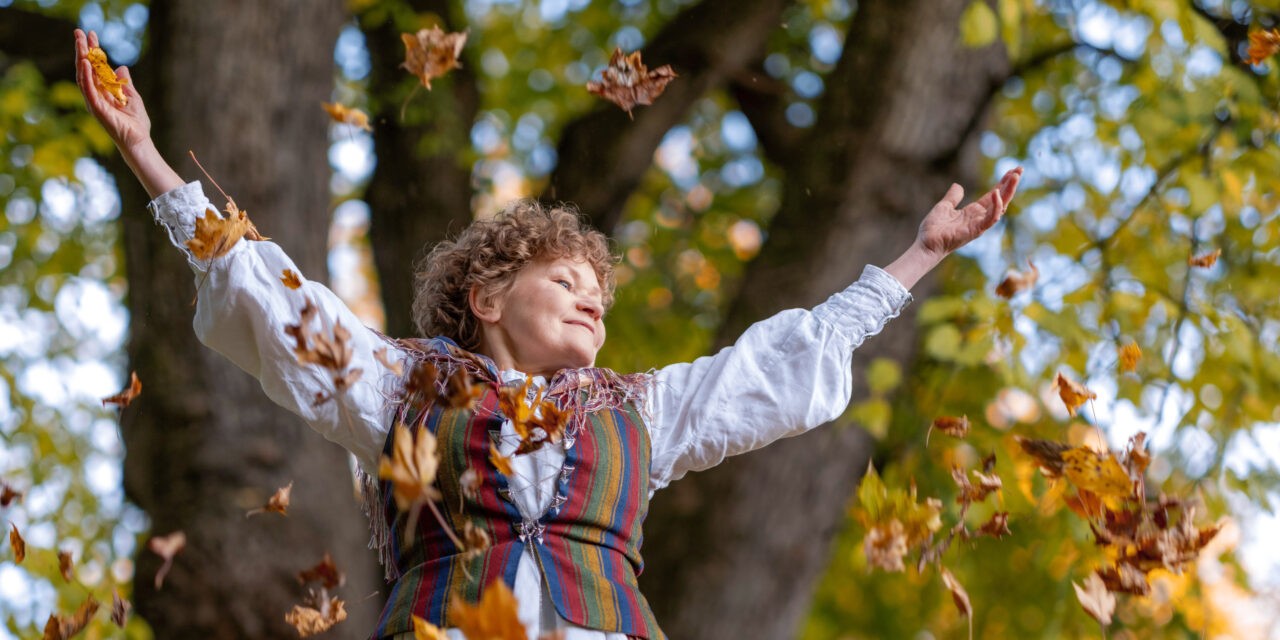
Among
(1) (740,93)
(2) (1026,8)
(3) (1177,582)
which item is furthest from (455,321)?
(3) (1177,582)

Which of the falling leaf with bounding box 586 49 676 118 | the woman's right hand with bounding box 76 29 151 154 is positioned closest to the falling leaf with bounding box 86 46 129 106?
the woman's right hand with bounding box 76 29 151 154

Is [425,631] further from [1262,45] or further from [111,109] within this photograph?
[1262,45]

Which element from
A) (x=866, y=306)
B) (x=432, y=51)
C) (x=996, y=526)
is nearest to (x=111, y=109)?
(x=432, y=51)

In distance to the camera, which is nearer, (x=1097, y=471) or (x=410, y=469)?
(x=410, y=469)

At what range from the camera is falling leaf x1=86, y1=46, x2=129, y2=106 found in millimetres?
1835

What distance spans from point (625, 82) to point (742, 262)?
7.56 ft

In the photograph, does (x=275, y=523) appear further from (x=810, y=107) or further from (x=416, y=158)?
(x=810, y=107)

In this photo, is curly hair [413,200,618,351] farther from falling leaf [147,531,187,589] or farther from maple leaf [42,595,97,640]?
maple leaf [42,595,97,640]

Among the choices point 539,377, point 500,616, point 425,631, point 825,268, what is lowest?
point 825,268

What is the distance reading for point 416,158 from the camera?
3.58 meters

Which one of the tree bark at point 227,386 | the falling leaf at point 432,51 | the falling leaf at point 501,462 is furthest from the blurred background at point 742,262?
the falling leaf at point 501,462

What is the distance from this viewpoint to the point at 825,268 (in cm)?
312

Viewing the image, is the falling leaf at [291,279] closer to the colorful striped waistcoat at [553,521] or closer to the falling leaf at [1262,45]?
the colorful striped waistcoat at [553,521]

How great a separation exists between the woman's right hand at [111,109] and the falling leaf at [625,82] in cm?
95
